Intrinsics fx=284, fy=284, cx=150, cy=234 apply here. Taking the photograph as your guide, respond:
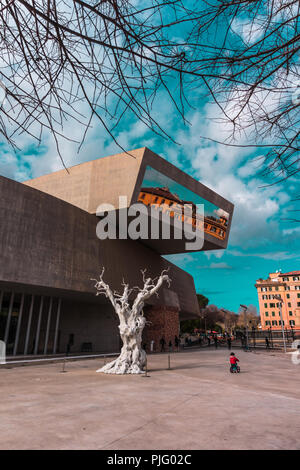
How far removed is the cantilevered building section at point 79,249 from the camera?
63.1 feet

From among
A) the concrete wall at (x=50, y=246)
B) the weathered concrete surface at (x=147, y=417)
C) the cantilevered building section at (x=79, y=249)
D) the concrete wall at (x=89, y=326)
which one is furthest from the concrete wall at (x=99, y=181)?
the weathered concrete surface at (x=147, y=417)

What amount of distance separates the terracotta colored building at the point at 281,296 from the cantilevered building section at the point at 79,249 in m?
50.5

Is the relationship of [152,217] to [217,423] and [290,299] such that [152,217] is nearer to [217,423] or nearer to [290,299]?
[217,423]

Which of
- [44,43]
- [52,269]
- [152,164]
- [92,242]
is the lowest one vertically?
[44,43]

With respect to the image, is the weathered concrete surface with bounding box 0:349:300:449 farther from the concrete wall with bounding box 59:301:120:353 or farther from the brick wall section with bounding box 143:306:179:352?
the brick wall section with bounding box 143:306:179:352

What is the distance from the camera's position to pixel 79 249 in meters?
22.6

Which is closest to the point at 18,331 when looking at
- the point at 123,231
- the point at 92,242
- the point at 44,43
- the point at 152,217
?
the point at 92,242

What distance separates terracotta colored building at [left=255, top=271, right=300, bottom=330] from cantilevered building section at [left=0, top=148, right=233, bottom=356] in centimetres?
5054

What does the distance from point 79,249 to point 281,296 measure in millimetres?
66963

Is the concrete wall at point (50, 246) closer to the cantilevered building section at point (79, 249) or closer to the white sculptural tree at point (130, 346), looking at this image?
the cantilevered building section at point (79, 249)

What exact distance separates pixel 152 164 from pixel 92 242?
8.19 meters

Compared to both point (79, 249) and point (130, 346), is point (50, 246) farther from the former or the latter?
point (130, 346)

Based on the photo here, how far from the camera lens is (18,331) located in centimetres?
2220

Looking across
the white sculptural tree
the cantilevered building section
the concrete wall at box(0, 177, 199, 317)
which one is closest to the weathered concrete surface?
the white sculptural tree
